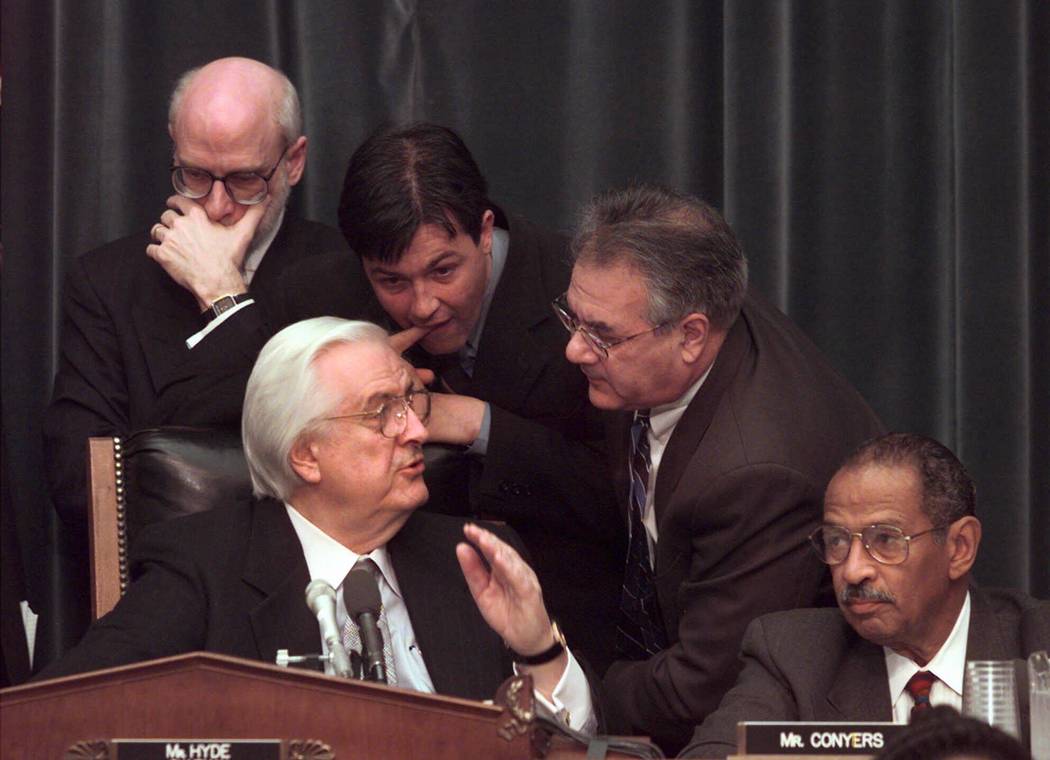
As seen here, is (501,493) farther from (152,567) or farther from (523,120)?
(523,120)

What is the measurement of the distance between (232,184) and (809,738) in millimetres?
2249

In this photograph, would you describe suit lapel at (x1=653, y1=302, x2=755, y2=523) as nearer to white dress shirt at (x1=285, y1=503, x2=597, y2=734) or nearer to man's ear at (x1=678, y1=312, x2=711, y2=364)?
man's ear at (x1=678, y1=312, x2=711, y2=364)

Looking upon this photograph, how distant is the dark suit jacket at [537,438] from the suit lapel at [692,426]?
1.13 ft

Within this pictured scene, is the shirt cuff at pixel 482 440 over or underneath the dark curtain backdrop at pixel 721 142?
underneath

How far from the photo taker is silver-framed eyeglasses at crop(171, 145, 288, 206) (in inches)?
155

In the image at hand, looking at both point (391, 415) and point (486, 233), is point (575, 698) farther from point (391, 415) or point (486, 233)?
point (486, 233)

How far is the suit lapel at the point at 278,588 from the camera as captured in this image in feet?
9.68

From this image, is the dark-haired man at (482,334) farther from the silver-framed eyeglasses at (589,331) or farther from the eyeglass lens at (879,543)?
the eyeglass lens at (879,543)

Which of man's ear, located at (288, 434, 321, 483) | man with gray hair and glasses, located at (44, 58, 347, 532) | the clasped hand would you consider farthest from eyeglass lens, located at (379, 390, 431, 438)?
the clasped hand

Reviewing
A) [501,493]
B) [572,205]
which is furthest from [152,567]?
[572,205]

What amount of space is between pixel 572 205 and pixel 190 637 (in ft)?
6.24

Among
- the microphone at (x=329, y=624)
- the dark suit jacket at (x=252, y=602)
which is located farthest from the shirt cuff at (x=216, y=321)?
the microphone at (x=329, y=624)

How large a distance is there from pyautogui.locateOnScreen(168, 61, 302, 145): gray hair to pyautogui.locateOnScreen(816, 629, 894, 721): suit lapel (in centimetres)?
189

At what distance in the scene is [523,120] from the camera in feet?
14.5
